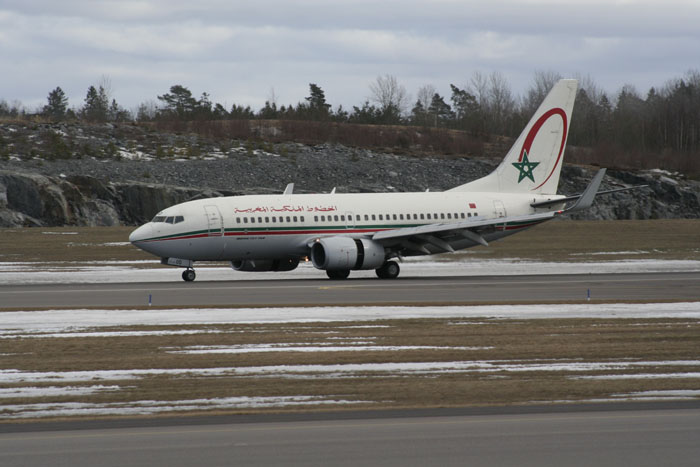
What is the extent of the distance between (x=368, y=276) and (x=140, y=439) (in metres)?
31.6

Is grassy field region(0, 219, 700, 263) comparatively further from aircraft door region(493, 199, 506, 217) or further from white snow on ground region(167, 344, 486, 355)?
white snow on ground region(167, 344, 486, 355)

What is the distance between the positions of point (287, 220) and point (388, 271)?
459cm

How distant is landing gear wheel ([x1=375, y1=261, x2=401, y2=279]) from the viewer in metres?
40.3

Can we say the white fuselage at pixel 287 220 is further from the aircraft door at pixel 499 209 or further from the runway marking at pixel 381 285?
the runway marking at pixel 381 285

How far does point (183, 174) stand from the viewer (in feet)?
268

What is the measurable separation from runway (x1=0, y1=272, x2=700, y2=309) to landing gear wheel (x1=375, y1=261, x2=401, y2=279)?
47.7 inches

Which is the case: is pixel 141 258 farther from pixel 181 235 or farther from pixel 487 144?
pixel 487 144

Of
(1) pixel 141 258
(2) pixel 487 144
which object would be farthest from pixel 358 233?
(2) pixel 487 144

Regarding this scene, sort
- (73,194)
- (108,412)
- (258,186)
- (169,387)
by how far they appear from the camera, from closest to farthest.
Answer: (108,412) < (169,387) < (73,194) < (258,186)

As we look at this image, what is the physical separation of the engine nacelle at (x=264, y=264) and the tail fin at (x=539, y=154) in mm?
9193

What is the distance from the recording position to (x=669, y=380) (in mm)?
15281

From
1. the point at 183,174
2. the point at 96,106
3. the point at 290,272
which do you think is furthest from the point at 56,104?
the point at 290,272

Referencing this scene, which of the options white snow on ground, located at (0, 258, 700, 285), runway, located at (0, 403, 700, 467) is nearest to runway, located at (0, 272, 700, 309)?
white snow on ground, located at (0, 258, 700, 285)

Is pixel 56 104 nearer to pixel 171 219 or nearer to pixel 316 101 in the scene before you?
pixel 316 101
